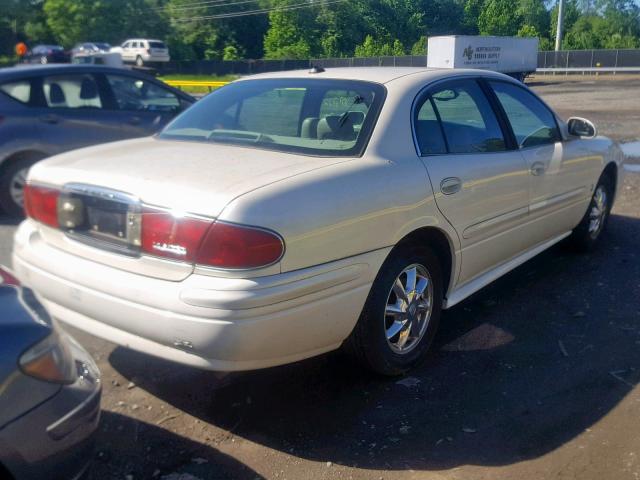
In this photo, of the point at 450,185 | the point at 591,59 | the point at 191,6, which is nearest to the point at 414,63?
the point at 591,59

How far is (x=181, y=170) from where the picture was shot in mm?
3404

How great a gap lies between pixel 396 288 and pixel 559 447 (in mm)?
1112

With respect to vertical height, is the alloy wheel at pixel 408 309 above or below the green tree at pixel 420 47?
below

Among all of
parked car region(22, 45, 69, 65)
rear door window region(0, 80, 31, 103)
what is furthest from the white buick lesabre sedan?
parked car region(22, 45, 69, 65)

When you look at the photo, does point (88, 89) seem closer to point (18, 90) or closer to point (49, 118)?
point (49, 118)

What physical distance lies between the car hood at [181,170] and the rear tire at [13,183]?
11.8 ft

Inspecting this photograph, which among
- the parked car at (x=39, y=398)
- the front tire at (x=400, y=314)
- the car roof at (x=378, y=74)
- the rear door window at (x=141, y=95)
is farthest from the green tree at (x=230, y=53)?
the parked car at (x=39, y=398)

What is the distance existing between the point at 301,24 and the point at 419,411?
56771 mm

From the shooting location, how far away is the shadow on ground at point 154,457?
306cm

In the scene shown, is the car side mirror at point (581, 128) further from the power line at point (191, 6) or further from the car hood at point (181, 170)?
the power line at point (191, 6)

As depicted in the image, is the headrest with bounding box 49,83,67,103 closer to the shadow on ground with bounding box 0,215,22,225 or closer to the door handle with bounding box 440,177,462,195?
the shadow on ground with bounding box 0,215,22,225

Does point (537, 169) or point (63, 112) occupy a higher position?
point (63, 112)

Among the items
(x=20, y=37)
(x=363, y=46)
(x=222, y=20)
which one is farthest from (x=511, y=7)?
(x=20, y=37)

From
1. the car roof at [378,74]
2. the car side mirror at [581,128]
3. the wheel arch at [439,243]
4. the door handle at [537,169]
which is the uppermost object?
the car roof at [378,74]
